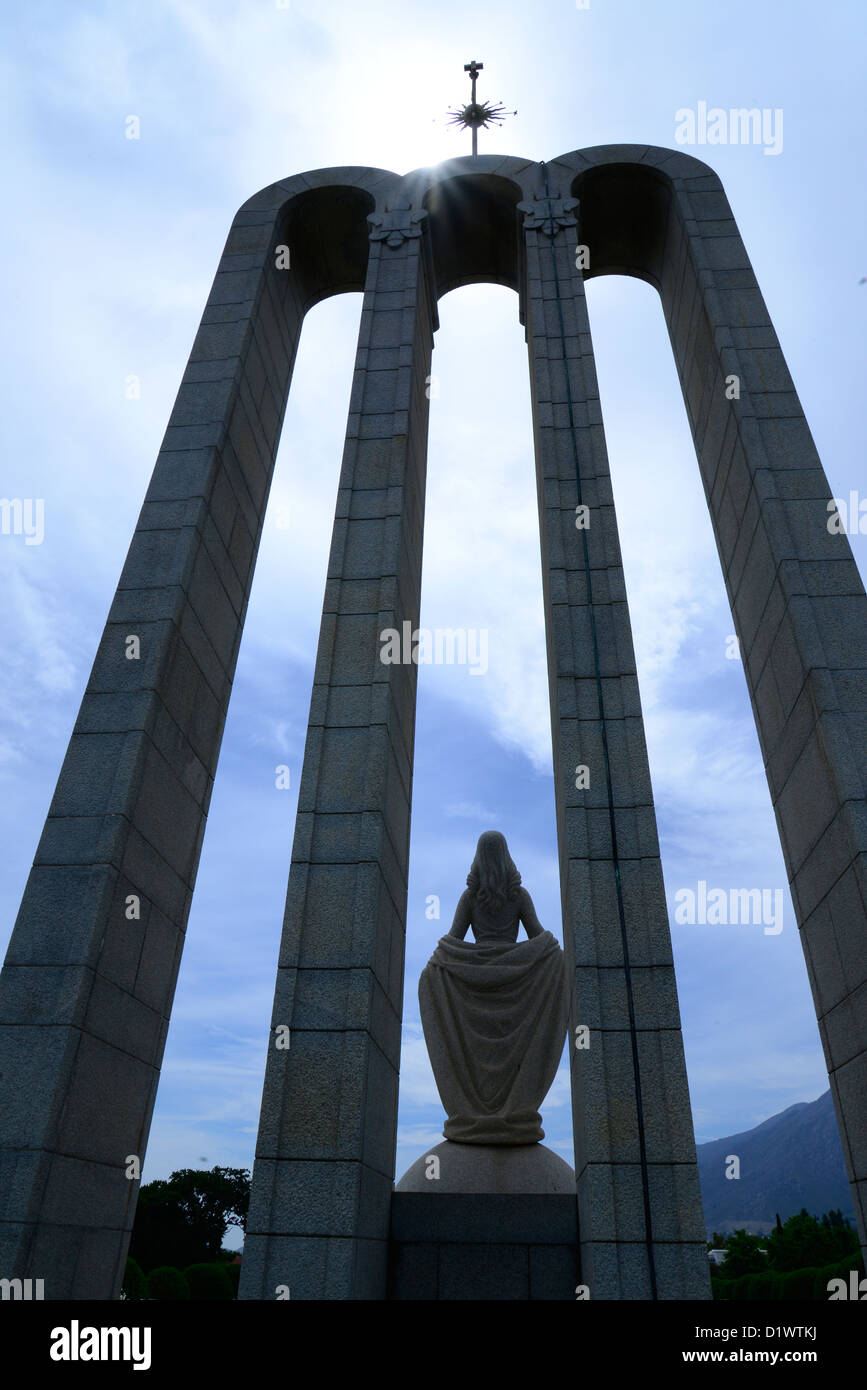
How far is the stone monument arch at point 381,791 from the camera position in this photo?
29.1 ft

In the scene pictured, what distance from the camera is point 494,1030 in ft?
35.2

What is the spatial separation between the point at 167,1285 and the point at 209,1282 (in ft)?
6.86

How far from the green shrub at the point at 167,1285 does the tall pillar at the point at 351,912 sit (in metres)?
14.2

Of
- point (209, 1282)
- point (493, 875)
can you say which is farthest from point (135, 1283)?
point (493, 875)

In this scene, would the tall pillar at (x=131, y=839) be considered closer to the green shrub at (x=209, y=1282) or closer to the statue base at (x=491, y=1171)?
the statue base at (x=491, y=1171)

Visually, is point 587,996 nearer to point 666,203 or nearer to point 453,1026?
point 453,1026

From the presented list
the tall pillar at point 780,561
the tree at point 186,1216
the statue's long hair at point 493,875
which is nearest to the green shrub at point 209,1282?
the tree at point 186,1216

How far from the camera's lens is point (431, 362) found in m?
17.8

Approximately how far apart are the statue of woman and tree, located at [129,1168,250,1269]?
104 feet

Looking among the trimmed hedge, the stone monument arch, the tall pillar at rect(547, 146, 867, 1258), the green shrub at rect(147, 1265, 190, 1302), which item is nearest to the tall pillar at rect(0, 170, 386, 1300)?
the stone monument arch

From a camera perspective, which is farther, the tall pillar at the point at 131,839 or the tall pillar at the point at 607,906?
the tall pillar at the point at 131,839

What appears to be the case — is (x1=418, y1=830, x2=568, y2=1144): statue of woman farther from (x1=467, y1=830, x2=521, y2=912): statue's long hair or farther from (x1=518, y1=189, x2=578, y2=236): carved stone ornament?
(x1=518, y1=189, x2=578, y2=236): carved stone ornament

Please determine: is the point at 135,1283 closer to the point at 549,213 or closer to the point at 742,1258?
the point at 549,213

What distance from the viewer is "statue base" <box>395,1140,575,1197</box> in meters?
9.81
